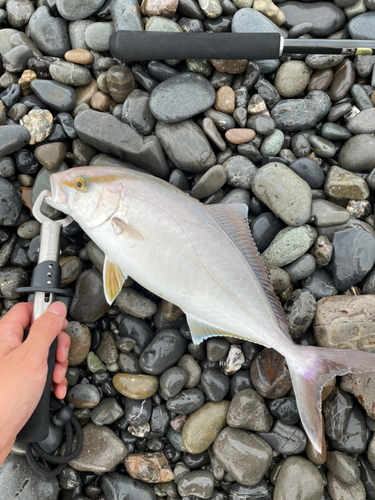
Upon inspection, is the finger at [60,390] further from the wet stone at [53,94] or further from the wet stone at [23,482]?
the wet stone at [53,94]

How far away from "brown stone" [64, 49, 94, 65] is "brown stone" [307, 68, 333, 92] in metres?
2.09

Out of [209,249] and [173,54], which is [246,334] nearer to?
[209,249]

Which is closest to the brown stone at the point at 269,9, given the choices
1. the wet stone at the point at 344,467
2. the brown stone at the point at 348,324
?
the brown stone at the point at 348,324

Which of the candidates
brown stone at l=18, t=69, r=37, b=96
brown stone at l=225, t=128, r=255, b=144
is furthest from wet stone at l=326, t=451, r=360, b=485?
brown stone at l=18, t=69, r=37, b=96

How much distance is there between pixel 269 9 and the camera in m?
3.11

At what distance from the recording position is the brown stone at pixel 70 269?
297cm

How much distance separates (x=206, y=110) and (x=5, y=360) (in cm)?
257

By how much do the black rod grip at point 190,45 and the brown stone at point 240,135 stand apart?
0.60 metres

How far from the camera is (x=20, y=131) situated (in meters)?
2.92

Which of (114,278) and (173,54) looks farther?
(173,54)

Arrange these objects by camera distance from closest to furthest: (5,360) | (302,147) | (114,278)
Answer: (5,360) → (114,278) → (302,147)

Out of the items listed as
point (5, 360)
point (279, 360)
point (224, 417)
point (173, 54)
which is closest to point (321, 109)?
point (173, 54)

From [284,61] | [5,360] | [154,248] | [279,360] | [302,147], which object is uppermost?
[284,61]

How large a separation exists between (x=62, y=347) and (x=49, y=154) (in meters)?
1.63
